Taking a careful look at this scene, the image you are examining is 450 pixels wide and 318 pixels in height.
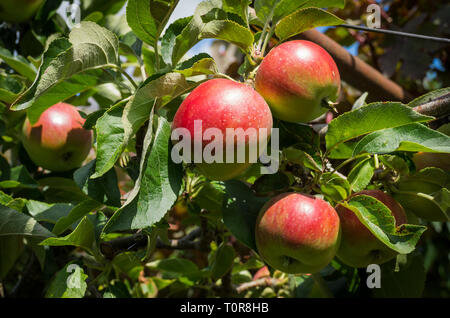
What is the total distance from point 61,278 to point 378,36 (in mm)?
1796

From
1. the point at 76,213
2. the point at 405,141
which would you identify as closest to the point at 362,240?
the point at 405,141

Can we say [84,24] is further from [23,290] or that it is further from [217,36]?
[23,290]

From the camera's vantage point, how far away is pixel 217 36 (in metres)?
0.79

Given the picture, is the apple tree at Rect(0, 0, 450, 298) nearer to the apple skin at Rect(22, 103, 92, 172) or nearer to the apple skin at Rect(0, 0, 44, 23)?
the apple skin at Rect(22, 103, 92, 172)

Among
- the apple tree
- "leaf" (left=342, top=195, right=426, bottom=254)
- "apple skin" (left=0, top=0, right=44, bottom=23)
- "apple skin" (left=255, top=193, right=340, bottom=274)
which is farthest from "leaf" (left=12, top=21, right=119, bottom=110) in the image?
"apple skin" (left=0, top=0, right=44, bottom=23)

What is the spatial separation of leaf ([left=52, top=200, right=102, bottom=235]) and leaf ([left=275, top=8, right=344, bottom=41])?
1.49ft

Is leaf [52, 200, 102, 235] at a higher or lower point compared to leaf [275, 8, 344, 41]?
lower

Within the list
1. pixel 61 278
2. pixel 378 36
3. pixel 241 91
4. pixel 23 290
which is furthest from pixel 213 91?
pixel 378 36

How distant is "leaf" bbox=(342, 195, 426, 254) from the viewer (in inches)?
27.4

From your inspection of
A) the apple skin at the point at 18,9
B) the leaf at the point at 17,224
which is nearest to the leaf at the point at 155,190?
the leaf at the point at 17,224

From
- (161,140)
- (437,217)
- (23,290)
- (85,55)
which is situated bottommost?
(23,290)

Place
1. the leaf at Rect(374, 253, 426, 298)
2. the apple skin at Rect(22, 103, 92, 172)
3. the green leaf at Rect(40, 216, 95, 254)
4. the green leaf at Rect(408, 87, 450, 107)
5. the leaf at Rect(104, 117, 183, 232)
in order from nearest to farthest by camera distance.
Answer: the leaf at Rect(104, 117, 183, 232), the green leaf at Rect(40, 216, 95, 254), the green leaf at Rect(408, 87, 450, 107), the leaf at Rect(374, 253, 426, 298), the apple skin at Rect(22, 103, 92, 172)
